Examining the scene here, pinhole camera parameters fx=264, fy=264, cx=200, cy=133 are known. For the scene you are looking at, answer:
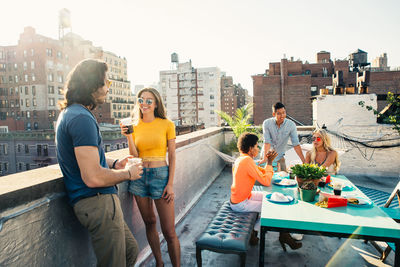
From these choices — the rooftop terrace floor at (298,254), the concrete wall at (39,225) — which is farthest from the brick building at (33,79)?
the concrete wall at (39,225)

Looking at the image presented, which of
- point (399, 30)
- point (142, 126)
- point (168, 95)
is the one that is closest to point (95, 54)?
point (168, 95)

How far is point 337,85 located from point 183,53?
73.3 meters

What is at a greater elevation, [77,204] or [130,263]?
[77,204]

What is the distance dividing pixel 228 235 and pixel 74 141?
67.8 inches

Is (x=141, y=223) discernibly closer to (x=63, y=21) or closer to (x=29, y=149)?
(x=29, y=149)

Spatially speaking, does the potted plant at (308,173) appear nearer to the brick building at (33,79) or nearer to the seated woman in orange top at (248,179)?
the seated woman in orange top at (248,179)

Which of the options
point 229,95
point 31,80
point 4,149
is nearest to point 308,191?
point 4,149

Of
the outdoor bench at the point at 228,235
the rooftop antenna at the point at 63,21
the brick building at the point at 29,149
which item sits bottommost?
the brick building at the point at 29,149

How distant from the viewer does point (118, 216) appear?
162 centimetres

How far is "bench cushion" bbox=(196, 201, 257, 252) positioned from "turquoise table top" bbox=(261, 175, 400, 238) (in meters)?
0.36

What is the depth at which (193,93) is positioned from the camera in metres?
74.0

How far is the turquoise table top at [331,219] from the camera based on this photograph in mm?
2018

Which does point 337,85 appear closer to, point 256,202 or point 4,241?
point 256,202

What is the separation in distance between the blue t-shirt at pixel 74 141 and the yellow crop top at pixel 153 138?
84 cm
